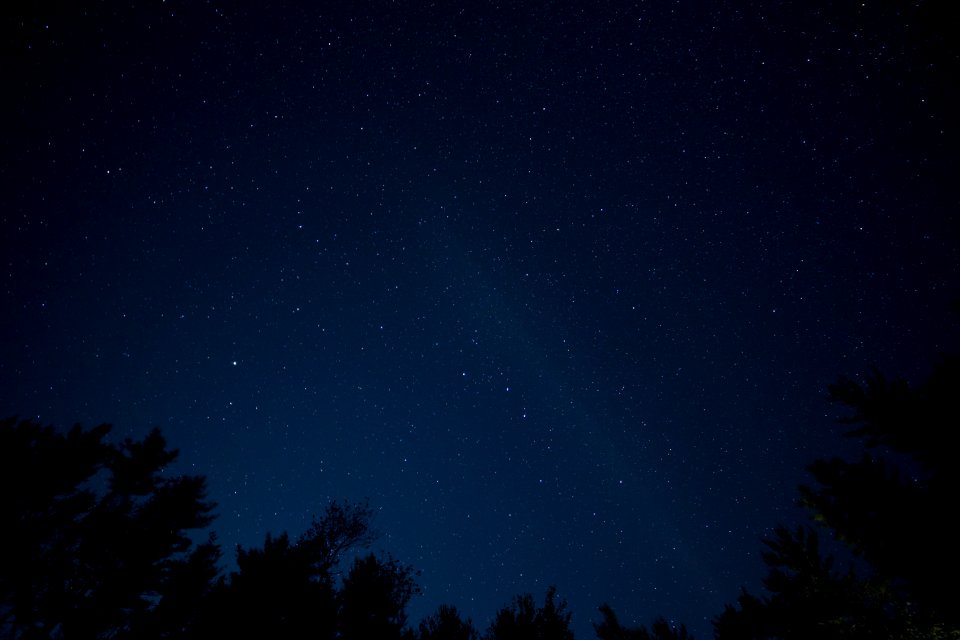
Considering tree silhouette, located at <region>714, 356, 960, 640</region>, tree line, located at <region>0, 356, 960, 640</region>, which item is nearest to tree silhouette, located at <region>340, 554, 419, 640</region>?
tree line, located at <region>0, 356, 960, 640</region>

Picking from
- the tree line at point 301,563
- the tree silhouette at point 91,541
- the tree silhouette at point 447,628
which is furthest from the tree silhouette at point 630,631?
the tree silhouette at point 91,541

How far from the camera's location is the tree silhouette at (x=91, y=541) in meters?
8.79

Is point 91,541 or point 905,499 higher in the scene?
point 91,541

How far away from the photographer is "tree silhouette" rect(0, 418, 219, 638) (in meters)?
8.79

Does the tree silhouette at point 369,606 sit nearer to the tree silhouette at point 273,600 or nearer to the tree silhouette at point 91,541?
the tree silhouette at point 273,600

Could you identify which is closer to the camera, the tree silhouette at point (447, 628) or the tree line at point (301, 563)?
the tree line at point (301, 563)

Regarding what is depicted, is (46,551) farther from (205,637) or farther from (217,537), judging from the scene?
(205,637)

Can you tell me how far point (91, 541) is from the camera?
9883mm

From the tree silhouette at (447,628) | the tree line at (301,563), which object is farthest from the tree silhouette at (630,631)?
the tree silhouette at (447,628)

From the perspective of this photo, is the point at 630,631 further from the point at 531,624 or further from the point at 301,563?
the point at 301,563

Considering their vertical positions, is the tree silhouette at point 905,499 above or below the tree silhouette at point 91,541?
below

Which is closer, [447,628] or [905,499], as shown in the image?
[905,499]

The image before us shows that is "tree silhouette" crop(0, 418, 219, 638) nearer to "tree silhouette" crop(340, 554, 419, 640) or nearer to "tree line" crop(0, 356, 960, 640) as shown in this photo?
"tree line" crop(0, 356, 960, 640)

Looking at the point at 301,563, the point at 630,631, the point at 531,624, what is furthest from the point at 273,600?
the point at 630,631
